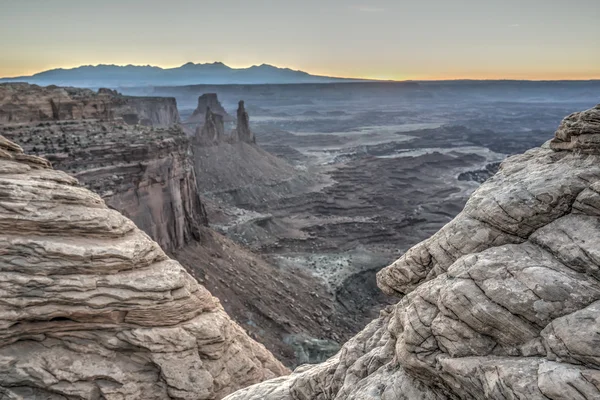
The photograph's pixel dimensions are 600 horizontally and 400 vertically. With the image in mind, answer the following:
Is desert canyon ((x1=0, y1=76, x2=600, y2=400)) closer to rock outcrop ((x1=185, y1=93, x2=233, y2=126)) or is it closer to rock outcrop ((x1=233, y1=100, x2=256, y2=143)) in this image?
rock outcrop ((x1=233, y1=100, x2=256, y2=143))

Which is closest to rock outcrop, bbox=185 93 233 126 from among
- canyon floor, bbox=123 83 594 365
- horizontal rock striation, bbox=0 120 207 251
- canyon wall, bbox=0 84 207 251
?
canyon floor, bbox=123 83 594 365

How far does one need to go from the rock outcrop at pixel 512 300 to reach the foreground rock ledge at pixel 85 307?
5.86 metres

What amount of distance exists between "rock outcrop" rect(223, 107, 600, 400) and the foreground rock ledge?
231 inches

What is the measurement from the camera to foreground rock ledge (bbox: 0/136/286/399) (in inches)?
530

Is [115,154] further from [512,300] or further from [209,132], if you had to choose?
[209,132]

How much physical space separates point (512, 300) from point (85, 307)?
1156 centimetres

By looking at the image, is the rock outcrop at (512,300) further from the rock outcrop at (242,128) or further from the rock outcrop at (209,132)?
the rock outcrop at (242,128)

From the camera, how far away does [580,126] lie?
1027 cm

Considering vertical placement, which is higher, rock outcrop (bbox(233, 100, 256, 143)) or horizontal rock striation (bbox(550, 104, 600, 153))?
horizontal rock striation (bbox(550, 104, 600, 153))

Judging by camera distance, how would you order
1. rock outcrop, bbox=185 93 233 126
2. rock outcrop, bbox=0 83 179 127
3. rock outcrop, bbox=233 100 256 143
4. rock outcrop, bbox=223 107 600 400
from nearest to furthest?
rock outcrop, bbox=223 107 600 400 → rock outcrop, bbox=0 83 179 127 → rock outcrop, bbox=233 100 256 143 → rock outcrop, bbox=185 93 233 126

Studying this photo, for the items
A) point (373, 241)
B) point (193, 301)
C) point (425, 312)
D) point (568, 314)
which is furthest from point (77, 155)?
point (373, 241)

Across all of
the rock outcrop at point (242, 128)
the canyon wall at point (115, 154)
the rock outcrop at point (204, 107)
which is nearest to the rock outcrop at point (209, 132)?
the rock outcrop at point (242, 128)

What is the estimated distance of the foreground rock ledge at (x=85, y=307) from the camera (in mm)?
13453

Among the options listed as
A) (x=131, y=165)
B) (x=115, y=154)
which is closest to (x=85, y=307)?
(x=115, y=154)
